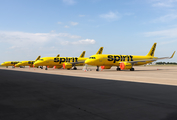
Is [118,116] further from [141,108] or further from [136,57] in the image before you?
[136,57]

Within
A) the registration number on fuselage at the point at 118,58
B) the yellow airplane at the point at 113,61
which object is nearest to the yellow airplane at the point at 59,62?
the yellow airplane at the point at 113,61

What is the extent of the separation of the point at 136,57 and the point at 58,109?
42.3 m

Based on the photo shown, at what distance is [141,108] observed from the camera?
659 centimetres

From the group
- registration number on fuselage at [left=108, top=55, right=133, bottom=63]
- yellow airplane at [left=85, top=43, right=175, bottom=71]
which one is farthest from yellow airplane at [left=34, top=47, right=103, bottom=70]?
registration number on fuselage at [left=108, top=55, right=133, bottom=63]

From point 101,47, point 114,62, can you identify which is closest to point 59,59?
point 101,47

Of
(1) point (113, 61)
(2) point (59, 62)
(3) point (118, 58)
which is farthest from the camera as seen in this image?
(2) point (59, 62)

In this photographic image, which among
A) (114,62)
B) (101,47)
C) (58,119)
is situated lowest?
(58,119)

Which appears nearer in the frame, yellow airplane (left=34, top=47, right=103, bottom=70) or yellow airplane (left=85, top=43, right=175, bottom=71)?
yellow airplane (left=85, top=43, right=175, bottom=71)

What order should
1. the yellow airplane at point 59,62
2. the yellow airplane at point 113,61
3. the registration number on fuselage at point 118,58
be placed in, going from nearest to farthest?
the yellow airplane at point 113,61, the registration number on fuselage at point 118,58, the yellow airplane at point 59,62

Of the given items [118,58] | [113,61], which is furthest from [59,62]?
[118,58]

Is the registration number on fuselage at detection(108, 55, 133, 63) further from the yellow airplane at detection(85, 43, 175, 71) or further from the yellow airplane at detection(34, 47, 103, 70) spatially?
the yellow airplane at detection(34, 47, 103, 70)

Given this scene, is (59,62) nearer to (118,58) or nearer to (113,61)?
(113,61)

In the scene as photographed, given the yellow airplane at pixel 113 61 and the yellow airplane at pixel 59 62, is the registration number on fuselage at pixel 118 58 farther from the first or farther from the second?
the yellow airplane at pixel 59 62

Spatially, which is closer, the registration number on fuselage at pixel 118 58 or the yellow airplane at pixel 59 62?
the registration number on fuselage at pixel 118 58
